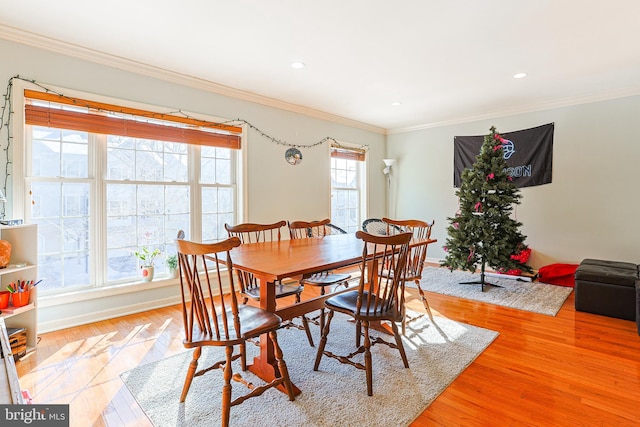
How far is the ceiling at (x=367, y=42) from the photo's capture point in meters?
2.35

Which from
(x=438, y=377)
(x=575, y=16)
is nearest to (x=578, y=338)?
(x=438, y=377)

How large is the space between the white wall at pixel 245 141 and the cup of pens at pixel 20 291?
356 millimetres

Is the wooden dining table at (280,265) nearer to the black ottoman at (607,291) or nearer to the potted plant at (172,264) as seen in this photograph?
the potted plant at (172,264)

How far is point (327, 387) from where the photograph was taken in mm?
2037

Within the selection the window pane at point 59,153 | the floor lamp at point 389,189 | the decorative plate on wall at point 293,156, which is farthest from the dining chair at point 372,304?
the floor lamp at point 389,189

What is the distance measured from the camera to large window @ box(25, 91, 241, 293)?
2.91 m

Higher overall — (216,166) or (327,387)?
(216,166)

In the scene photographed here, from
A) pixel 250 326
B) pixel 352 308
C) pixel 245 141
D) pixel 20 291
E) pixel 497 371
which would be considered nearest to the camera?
pixel 250 326

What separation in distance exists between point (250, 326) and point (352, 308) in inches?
26.4

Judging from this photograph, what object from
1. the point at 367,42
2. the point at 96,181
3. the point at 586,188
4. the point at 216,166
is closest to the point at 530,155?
the point at 586,188

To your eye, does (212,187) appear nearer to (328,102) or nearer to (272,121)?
(272,121)

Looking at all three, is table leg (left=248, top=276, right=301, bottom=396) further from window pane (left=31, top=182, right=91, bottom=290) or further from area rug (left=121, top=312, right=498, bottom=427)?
window pane (left=31, top=182, right=91, bottom=290)

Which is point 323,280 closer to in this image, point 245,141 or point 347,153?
point 245,141

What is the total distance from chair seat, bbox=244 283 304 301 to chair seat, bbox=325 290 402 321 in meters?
0.47
